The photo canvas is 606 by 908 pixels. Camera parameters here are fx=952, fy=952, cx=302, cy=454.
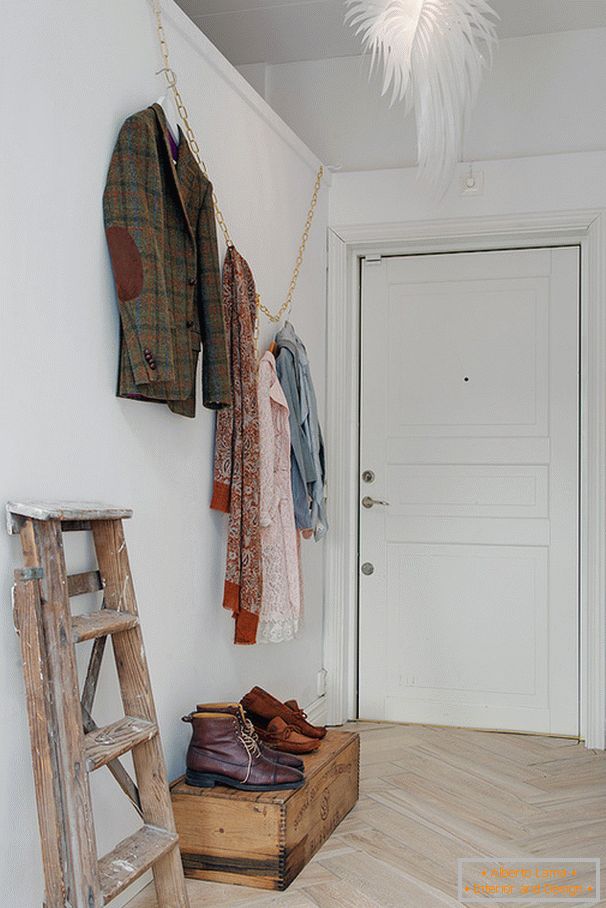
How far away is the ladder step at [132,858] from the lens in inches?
69.1

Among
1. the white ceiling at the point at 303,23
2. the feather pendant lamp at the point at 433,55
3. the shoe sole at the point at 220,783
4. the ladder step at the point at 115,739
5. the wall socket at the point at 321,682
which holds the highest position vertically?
the white ceiling at the point at 303,23

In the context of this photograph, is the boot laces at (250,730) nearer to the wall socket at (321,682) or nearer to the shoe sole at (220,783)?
the shoe sole at (220,783)

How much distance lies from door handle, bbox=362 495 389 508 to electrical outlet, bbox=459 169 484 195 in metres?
1.27

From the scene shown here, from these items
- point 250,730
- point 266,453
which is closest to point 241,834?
point 250,730

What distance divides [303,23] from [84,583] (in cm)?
261

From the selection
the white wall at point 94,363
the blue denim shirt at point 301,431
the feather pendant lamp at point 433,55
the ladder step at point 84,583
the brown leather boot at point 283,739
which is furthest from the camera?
the blue denim shirt at point 301,431

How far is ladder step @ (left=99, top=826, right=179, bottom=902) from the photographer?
5.75 ft

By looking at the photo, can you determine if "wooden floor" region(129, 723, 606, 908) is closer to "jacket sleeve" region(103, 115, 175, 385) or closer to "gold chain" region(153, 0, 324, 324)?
"jacket sleeve" region(103, 115, 175, 385)

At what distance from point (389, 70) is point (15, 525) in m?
2.15

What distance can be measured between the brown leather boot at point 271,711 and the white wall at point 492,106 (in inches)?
87.7

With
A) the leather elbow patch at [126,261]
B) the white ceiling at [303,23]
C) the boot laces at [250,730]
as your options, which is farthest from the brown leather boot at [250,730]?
the white ceiling at [303,23]

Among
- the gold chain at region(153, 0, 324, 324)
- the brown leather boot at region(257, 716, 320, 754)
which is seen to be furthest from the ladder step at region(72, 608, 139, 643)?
the gold chain at region(153, 0, 324, 324)

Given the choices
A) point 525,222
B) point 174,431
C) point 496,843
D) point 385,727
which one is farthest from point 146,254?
point 385,727

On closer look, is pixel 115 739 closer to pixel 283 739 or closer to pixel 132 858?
pixel 132 858
